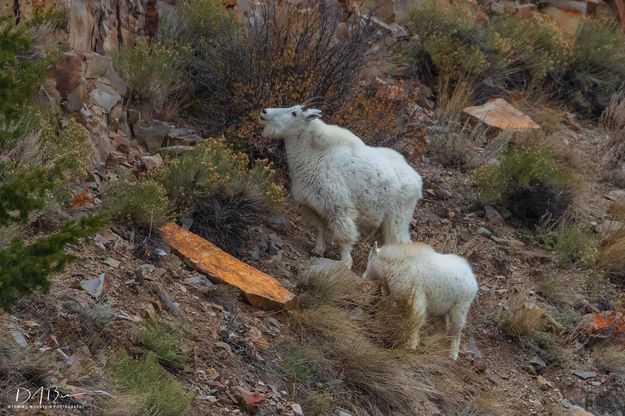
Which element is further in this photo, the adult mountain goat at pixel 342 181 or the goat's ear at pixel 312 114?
the goat's ear at pixel 312 114

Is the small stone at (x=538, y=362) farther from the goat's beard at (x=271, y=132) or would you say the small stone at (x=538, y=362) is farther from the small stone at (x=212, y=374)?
the small stone at (x=212, y=374)

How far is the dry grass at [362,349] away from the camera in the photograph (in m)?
7.50

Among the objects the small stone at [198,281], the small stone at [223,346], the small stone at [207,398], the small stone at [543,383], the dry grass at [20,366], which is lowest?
the small stone at [543,383]

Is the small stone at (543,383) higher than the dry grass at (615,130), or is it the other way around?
the small stone at (543,383)

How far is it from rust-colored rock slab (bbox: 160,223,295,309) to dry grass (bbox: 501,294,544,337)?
241 cm

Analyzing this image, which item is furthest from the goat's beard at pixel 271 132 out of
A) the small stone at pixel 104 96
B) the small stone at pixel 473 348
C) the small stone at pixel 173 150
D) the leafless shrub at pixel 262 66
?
the small stone at pixel 473 348

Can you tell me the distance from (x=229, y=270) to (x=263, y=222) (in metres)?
1.32

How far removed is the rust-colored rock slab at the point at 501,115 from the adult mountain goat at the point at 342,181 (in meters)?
4.27

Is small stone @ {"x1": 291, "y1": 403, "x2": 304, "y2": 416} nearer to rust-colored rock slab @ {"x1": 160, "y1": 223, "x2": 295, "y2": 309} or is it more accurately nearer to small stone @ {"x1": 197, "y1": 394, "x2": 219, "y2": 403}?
small stone @ {"x1": 197, "y1": 394, "x2": 219, "y2": 403}

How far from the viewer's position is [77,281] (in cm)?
694

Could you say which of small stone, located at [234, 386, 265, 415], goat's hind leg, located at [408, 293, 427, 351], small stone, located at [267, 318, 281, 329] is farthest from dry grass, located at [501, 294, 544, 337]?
small stone, located at [234, 386, 265, 415]

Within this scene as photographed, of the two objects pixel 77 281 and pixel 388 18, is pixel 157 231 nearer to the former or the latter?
pixel 77 281

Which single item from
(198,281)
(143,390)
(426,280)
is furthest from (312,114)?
(143,390)

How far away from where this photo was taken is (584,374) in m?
9.18
